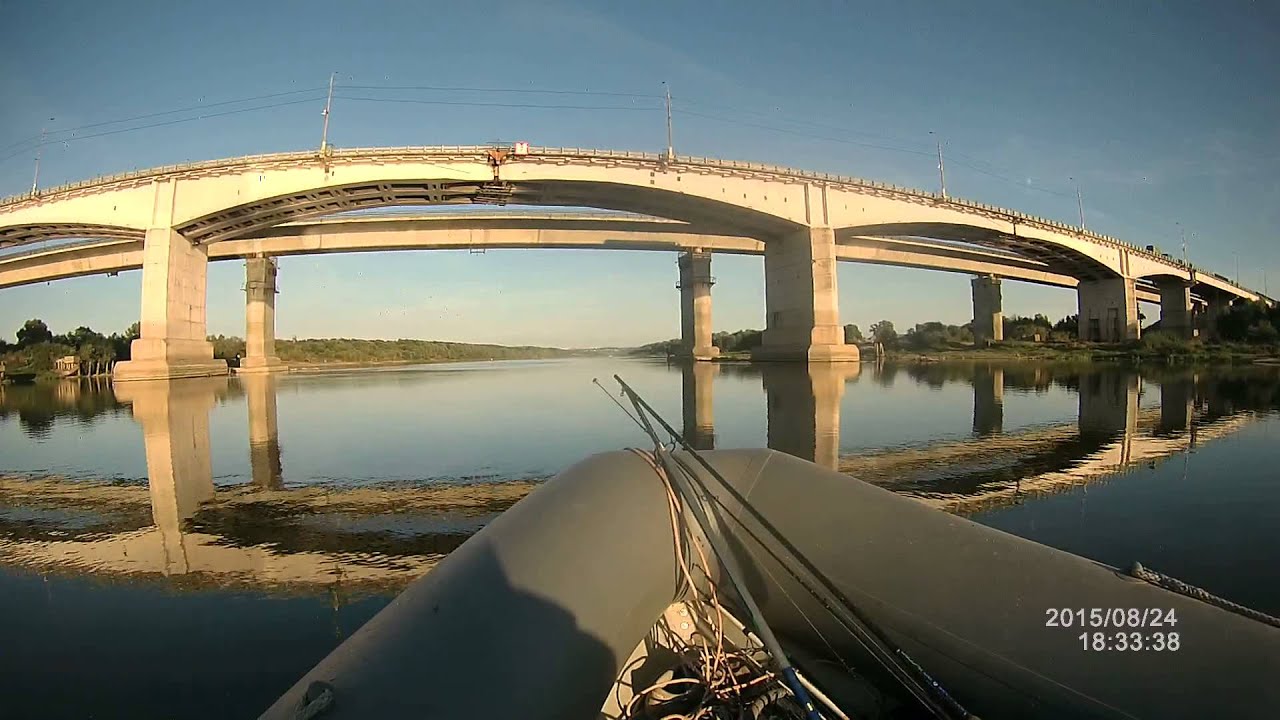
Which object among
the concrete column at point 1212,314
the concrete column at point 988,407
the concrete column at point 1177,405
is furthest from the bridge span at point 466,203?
the concrete column at point 1177,405

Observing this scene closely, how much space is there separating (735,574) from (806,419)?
947cm

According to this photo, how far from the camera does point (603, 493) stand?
253 centimetres

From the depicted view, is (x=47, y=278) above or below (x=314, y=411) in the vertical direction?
above

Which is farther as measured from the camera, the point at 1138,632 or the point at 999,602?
the point at 999,602

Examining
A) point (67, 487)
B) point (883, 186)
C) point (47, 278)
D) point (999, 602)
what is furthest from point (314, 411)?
point (47, 278)

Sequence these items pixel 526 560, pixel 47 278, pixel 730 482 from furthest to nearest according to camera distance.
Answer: pixel 47 278, pixel 730 482, pixel 526 560

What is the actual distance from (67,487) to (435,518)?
5121 millimetres

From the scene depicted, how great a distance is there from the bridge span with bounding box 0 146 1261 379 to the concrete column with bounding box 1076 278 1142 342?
3.60 meters

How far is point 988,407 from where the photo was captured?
44.2ft

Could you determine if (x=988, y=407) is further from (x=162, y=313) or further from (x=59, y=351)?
(x=59, y=351)

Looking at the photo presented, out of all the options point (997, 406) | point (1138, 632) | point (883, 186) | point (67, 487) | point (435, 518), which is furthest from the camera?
point (883, 186)

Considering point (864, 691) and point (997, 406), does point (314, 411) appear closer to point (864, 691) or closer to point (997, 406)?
point (864, 691)

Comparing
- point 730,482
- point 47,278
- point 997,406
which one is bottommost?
point 997,406

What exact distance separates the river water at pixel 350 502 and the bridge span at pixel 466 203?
690 inches
